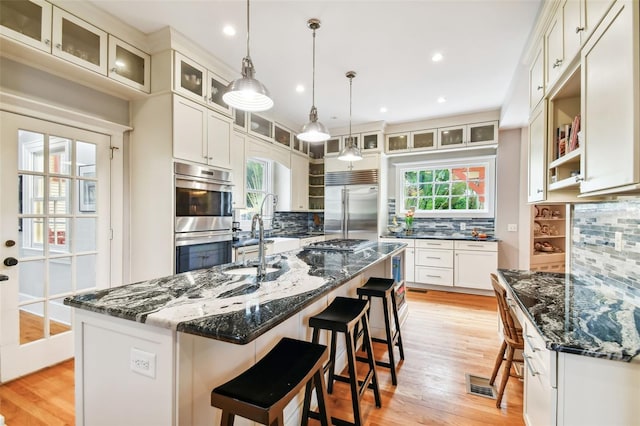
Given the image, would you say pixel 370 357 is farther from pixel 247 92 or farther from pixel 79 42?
pixel 79 42

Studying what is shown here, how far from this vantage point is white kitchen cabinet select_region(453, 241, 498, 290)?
4.56 metres

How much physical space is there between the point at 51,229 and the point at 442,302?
457cm

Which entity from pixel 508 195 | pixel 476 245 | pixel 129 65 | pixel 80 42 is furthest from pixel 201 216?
pixel 508 195

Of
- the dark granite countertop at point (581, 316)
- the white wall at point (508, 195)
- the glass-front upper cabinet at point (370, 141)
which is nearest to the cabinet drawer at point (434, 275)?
the white wall at point (508, 195)

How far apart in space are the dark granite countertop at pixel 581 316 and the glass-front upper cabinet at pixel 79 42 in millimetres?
3356

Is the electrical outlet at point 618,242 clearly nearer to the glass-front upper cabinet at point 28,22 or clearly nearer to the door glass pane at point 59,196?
the glass-front upper cabinet at point 28,22

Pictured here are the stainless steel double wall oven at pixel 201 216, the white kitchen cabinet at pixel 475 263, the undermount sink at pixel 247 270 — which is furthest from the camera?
the white kitchen cabinet at pixel 475 263

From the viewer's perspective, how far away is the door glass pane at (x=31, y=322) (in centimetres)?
227

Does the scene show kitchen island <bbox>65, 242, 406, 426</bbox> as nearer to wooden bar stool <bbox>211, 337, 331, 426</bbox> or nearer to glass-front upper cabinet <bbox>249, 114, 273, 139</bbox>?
wooden bar stool <bbox>211, 337, 331, 426</bbox>

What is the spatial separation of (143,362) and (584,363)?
1.65 m

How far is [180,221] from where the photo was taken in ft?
9.25

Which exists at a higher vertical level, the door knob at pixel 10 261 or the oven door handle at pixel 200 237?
the oven door handle at pixel 200 237

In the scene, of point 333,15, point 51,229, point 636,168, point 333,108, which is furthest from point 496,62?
point 51,229

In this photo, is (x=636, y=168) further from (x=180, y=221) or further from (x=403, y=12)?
(x=180, y=221)
